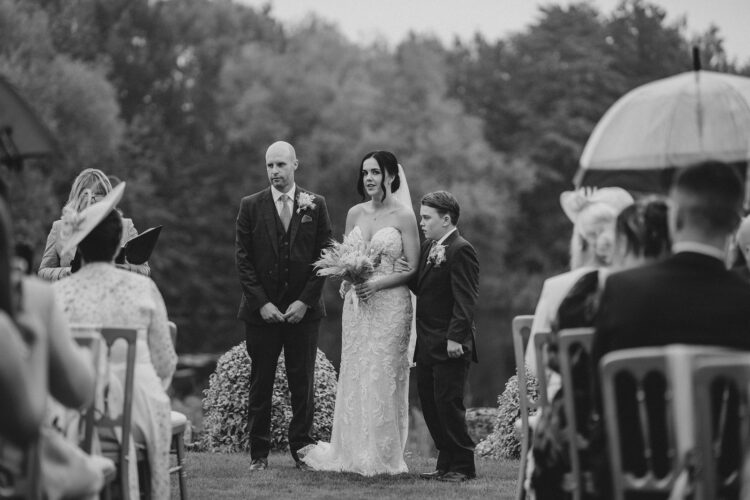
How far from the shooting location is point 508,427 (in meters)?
9.75

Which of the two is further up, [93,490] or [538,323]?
[538,323]

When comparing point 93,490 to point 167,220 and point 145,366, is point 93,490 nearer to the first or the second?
point 145,366

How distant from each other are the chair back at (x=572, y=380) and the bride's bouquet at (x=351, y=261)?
12.7 ft

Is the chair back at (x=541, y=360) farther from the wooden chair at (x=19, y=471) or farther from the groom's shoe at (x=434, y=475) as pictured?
the groom's shoe at (x=434, y=475)

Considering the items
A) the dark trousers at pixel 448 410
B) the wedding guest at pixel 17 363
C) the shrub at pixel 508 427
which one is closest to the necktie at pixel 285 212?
the dark trousers at pixel 448 410

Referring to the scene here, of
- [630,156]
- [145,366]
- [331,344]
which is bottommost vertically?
[331,344]

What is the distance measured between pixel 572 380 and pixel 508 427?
17.5ft

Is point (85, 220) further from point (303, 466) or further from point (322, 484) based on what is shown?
point (303, 466)

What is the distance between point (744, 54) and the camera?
5525 cm

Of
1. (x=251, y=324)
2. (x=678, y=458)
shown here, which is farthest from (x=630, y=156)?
(x=251, y=324)

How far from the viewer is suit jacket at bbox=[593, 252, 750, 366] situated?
3.86m

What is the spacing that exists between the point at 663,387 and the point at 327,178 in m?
40.5

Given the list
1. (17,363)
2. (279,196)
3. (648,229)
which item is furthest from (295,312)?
(17,363)

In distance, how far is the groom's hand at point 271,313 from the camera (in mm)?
8523
